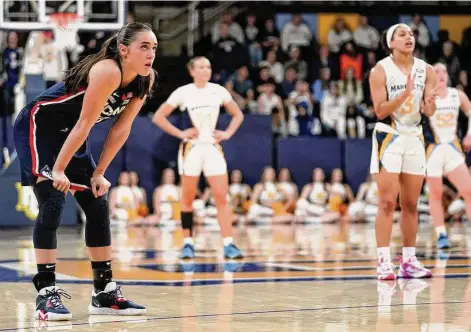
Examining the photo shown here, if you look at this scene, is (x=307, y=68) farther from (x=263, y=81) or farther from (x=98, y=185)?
(x=98, y=185)

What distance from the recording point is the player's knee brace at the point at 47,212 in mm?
6316

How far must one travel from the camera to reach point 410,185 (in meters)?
8.65

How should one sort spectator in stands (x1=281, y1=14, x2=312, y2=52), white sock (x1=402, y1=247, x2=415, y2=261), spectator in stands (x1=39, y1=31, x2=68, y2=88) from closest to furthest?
white sock (x1=402, y1=247, x2=415, y2=261) < spectator in stands (x1=39, y1=31, x2=68, y2=88) < spectator in stands (x1=281, y1=14, x2=312, y2=52)

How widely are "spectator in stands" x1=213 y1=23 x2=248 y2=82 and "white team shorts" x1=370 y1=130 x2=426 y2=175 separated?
12.0 metres

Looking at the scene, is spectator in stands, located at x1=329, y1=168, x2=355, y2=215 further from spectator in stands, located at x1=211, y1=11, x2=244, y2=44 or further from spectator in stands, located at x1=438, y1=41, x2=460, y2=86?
spectator in stands, located at x1=438, y1=41, x2=460, y2=86

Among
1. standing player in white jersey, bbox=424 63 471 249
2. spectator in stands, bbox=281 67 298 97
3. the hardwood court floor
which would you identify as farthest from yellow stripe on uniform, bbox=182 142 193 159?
spectator in stands, bbox=281 67 298 97

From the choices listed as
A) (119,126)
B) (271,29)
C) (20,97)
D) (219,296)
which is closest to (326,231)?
(20,97)

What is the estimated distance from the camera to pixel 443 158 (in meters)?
11.9

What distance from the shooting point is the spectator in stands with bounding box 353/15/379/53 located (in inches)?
877

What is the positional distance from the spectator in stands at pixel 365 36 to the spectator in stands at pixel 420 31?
91 centimetres

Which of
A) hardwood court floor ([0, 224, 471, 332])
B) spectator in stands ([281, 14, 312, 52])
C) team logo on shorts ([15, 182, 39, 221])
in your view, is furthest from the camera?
spectator in stands ([281, 14, 312, 52])

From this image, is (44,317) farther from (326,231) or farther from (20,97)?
(20,97)

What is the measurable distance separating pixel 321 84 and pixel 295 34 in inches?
69.7

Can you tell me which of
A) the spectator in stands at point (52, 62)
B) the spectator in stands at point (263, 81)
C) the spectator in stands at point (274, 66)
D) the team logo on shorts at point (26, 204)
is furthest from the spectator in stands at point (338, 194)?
the team logo on shorts at point (26, 204)
